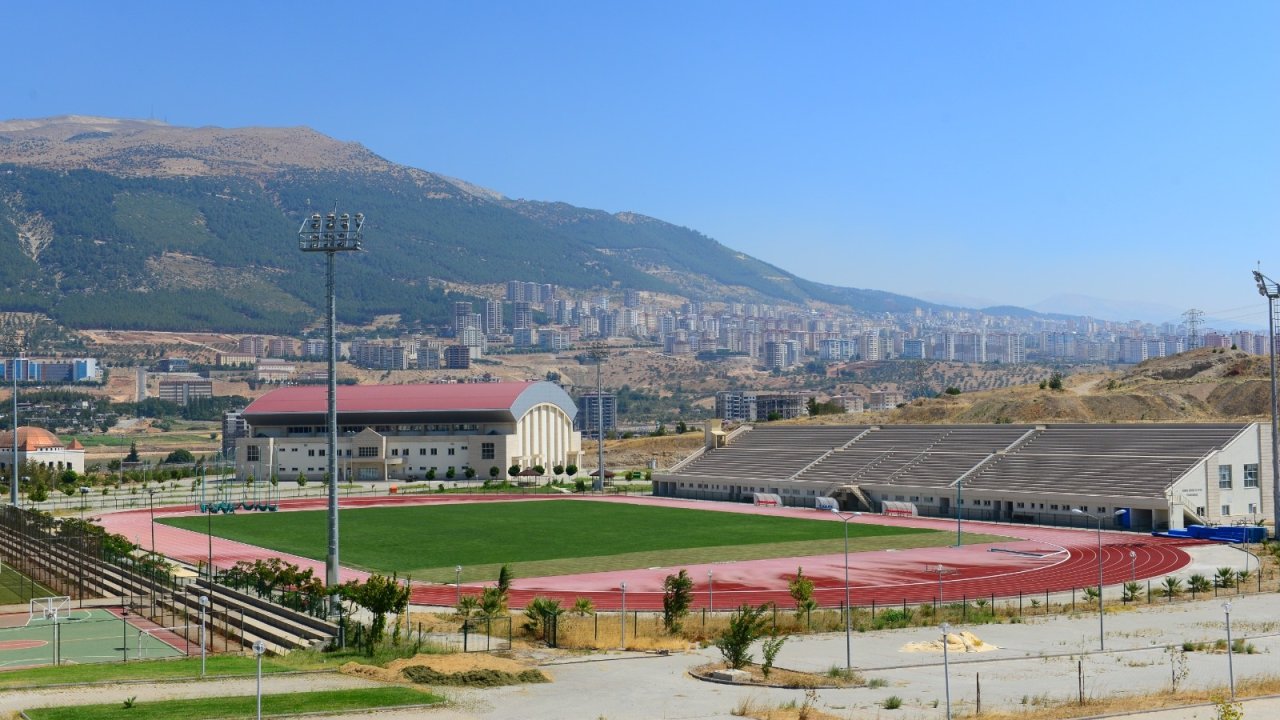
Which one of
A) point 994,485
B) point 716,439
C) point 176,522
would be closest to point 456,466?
point 716,439

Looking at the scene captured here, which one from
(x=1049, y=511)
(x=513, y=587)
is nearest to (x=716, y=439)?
(x=1049, y=511)

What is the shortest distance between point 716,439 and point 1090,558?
165ft

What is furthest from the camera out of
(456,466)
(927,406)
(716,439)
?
(927,406)

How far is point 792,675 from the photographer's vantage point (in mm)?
27547

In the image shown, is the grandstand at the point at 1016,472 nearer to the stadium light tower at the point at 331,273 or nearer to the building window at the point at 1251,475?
the building window at the point at 1251,475

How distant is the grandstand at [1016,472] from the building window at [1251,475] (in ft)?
0.23

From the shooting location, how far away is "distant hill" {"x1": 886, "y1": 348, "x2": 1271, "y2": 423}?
348ft

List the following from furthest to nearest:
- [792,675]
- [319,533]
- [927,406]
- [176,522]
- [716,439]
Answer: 1. [927,406]
2. [716,439]
3. [176,522]
4. [319,533]
5. [792,675]

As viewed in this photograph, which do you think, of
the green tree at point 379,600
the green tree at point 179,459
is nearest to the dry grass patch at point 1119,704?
the green tree at point 379,600

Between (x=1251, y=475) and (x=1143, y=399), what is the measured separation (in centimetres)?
4306

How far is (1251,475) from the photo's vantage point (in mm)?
66938

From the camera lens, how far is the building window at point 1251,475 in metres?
66.8

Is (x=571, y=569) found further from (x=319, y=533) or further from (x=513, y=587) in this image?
(x=319, y=533)

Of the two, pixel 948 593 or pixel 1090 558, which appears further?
pixel 1090 558
